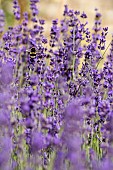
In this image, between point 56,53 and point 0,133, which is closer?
point 0,133

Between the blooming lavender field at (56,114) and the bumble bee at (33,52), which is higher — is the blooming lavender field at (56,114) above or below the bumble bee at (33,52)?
below

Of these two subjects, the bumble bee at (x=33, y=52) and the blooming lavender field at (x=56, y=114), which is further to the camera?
the bumble bee at (x=33, y=52)

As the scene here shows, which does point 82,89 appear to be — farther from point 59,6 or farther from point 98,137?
point 59,6

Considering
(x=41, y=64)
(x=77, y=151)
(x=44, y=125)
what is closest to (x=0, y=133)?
(x=44, y=125)

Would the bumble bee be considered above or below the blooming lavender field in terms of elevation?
above

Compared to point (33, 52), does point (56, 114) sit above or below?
below

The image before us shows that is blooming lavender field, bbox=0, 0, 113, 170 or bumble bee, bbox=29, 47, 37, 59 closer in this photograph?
blooming lavender field, bbox=0, 0, 113, 170

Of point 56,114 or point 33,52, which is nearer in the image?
point 56,114

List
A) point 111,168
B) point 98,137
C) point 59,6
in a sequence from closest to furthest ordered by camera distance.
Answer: point 111,168 < point 98,137 < point 59,6
